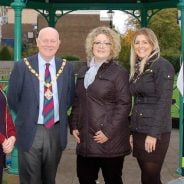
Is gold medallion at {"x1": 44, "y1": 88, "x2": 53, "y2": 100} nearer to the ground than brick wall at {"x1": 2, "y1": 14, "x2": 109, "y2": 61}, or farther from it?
nearer to the ground

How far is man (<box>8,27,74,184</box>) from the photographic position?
4086 mm

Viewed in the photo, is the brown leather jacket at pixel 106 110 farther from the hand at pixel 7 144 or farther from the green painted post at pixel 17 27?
the green painted post at pixel 17 27

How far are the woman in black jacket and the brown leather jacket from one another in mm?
97

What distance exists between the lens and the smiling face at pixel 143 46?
4.28 meters

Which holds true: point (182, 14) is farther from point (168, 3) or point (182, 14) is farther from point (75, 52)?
point (75, 52)

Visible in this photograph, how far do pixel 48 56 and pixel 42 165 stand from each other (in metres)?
0.97

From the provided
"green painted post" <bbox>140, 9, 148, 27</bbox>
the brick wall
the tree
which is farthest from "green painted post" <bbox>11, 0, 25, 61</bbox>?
the brick wall

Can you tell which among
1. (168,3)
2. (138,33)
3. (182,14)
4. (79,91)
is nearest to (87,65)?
(79,91)

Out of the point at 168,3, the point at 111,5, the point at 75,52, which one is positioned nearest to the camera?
the point at 168,3

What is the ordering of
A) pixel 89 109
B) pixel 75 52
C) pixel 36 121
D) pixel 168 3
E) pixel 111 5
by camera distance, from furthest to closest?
pixel 75 52 → pixel 111 5 → pixel 168 3 → pixel 89 109 → pixel 36 121

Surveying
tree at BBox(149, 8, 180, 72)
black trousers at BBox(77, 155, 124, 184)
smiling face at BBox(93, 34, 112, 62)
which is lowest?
black trousers at BBox(77, 155, 124, 184)

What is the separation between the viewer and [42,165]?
4262 millimetres

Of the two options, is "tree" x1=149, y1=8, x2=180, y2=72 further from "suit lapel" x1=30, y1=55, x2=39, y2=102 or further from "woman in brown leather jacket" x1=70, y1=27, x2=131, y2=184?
"suit lapel" x1=30, y1=55, x2=39, y2=102

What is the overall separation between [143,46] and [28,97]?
1.12 metres
